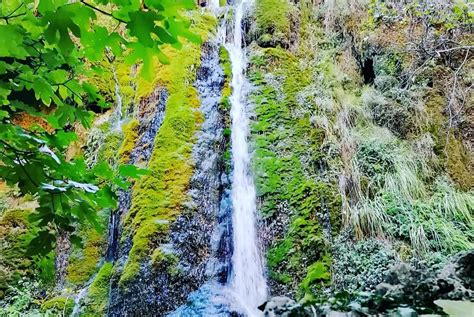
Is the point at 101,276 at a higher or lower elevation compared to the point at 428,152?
lower

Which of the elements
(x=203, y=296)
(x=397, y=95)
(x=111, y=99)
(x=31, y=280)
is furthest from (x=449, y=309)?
(x=111, y=99)

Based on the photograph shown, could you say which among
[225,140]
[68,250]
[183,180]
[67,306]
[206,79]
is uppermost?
[206,79]

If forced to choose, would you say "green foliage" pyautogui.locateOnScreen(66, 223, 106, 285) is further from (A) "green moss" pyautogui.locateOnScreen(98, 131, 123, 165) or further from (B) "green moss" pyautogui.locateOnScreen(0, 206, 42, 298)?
(A) "green moss" pyautogui.locateOnScreen(98, 131, 123, 165)

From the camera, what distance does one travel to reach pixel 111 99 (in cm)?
834

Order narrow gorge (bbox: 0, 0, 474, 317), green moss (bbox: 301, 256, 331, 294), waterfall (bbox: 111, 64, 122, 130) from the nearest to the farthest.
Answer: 1. green moss (bbox: 301, 256, 331, 294)
2. narrow gorge (bbox: 0, 0, 474, 317)
3. waterfall (bbox: 111, 64, 122, 130)

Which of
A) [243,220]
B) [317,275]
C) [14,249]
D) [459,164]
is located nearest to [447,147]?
[459,164]

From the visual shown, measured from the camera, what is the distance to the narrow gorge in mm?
4602

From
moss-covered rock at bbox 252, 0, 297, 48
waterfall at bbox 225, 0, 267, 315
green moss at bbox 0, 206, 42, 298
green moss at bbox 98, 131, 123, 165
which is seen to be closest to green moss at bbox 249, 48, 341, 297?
waterfall at bbox 225, 0, 267, 315

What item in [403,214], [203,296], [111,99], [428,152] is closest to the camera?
[203,296]

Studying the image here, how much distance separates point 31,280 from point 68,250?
68 centimetres

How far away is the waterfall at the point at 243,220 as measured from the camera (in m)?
4.68

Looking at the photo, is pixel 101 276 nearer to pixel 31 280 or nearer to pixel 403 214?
pixel 31 280

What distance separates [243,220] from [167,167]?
143cm

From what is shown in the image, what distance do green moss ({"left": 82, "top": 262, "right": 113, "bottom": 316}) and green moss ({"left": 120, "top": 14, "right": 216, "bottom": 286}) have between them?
50 cm
